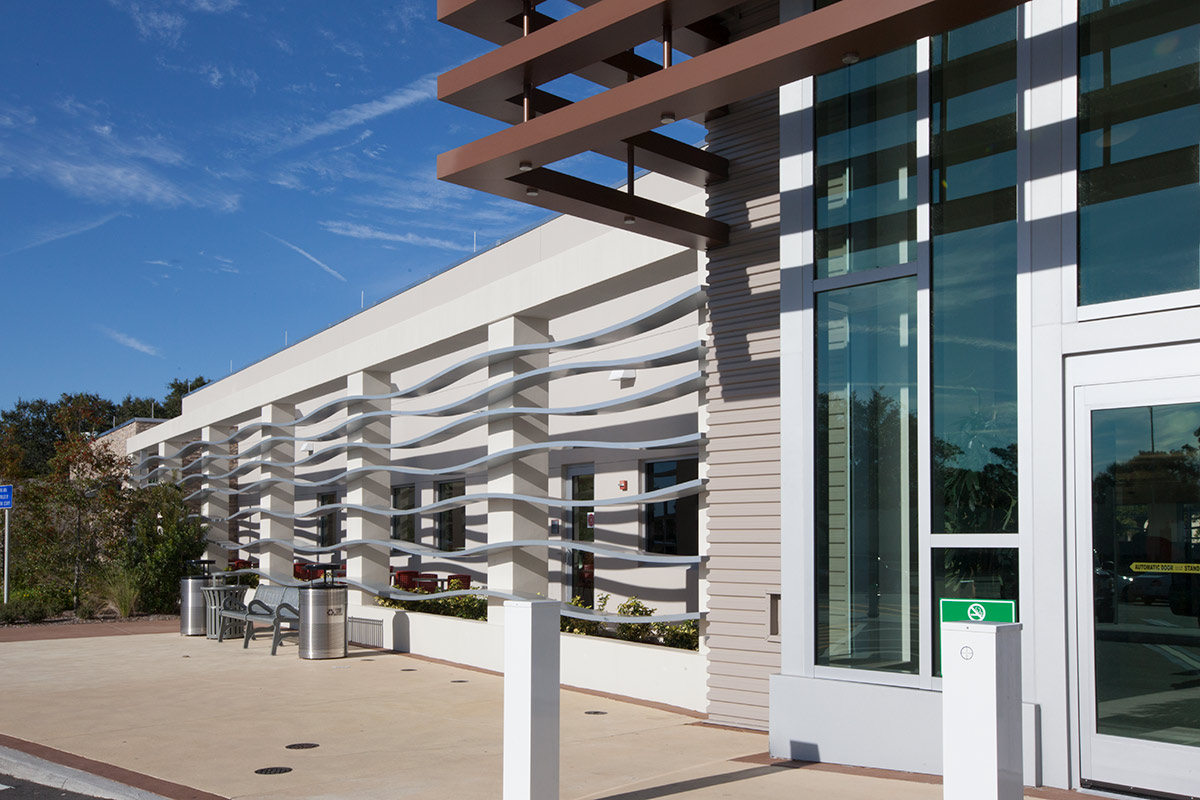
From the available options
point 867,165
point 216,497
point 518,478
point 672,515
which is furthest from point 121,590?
point 867,165

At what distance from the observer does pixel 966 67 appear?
7.57 meters

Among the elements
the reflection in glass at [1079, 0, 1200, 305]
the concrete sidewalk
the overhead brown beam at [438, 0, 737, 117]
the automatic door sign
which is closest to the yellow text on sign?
the automatic door sign

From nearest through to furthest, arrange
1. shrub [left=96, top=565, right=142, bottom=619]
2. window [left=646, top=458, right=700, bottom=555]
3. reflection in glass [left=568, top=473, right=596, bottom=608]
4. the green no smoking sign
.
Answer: the green no smoking sign < window [left=646, top=458, right=700, bottom=555] < reflection in glass [left=568, top=473, right=596, bottom=608] < shrub [left=96, top=565, right=142, bottom=619]

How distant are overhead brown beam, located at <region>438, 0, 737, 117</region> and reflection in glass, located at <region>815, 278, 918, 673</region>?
2.43m

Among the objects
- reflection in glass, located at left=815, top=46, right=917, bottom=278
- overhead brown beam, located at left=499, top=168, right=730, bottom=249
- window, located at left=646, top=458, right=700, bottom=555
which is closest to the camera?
reflection in glass, located at left=815, top=46, right=917, bottom=278

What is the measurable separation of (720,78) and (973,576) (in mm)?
3762

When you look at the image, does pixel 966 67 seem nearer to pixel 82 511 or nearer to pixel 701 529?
pixel 701 529

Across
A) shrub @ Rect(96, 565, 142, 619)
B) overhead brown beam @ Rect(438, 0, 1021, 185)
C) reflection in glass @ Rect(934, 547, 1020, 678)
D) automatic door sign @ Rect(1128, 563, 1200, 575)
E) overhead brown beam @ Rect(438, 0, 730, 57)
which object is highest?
overhead brown beam @ Rect(438, 0, 730, 57)

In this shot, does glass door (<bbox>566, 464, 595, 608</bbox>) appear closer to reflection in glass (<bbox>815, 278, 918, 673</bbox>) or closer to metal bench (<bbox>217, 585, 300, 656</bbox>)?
metal bench (<bbox>217, 585, 300, 656</bbox>)

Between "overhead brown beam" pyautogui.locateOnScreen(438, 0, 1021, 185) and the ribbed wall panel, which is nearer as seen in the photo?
"overhead brown beam" pyautogui.locateOnScreen(438, 0, 1021, 185)

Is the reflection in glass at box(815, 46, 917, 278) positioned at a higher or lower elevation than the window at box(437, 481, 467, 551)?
higher

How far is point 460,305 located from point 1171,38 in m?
10.3

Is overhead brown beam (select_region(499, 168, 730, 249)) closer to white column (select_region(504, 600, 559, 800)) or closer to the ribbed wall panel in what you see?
the ribbed wall panel

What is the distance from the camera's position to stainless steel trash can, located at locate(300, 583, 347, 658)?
15.0m
